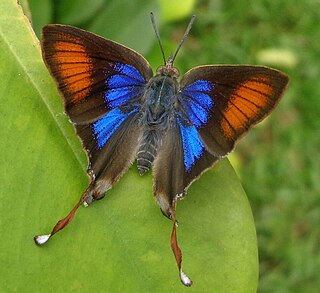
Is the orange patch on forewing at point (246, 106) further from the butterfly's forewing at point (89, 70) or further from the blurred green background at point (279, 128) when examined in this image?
the blurred green background at point (279, 128)

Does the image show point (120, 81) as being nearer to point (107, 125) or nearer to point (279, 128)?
point (107, 125)

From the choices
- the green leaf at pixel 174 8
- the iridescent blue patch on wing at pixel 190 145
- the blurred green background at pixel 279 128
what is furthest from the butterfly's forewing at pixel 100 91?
the blurred green background at pixel 279 128

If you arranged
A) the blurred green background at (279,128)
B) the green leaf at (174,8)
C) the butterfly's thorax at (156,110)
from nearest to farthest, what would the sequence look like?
the butterfly's thorax at (156,110), the green leaf at (174,8), the blurred green background at (279,128)

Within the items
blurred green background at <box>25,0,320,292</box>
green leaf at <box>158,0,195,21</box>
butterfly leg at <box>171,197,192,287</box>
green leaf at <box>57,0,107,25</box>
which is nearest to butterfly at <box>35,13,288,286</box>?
butterfly leg at <box>171,197,192,287</box>

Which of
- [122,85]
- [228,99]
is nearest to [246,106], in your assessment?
[228,99]

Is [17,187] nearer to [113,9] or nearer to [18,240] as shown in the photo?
[18,240]

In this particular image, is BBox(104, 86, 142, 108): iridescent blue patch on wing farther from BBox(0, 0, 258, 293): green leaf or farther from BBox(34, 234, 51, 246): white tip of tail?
BBox(34, 234, 51, 246): white tip of tail
